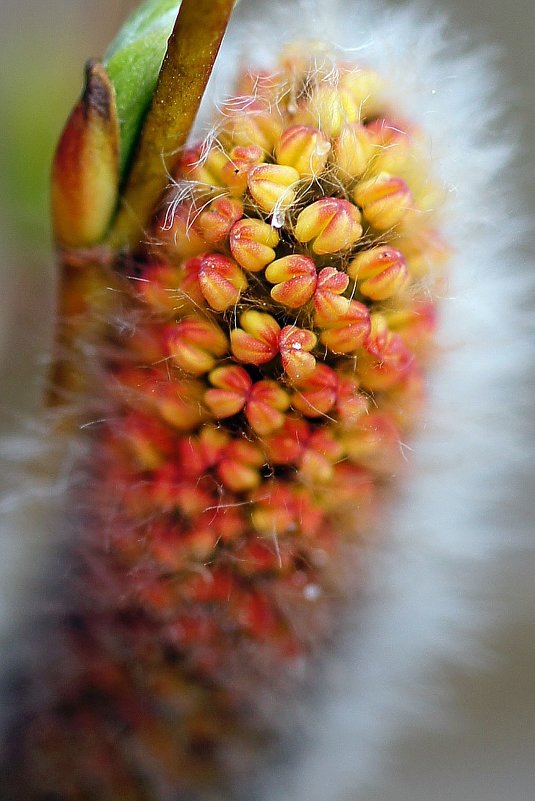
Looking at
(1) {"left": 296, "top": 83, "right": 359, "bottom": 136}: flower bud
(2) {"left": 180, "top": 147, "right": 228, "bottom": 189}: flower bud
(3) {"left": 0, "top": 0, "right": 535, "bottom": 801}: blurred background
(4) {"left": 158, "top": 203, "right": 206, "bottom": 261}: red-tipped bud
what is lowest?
(3) {"left": 0, "top": 0, "right": 535, "bottom": 801}: blurred background

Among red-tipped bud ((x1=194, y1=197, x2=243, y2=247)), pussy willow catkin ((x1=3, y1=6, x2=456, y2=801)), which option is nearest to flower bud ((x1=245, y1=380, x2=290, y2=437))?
pussy willow catkin ((x1=3, y1=6, x2=456, y2=801))

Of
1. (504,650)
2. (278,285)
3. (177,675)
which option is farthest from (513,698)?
(278,285)

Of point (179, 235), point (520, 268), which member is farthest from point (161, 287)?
point (520, 268)

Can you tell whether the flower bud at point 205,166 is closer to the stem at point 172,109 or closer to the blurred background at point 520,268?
the stem at point 172,109

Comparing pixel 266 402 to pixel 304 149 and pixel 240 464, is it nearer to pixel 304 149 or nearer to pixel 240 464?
pixel 240 464

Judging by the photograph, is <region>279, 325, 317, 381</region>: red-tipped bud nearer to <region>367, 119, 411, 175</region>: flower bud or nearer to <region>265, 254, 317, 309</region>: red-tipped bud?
<region>265, 254, 317, 309</region>: red-tipped bud

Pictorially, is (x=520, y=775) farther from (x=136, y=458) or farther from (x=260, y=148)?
(x=260, y=148)
